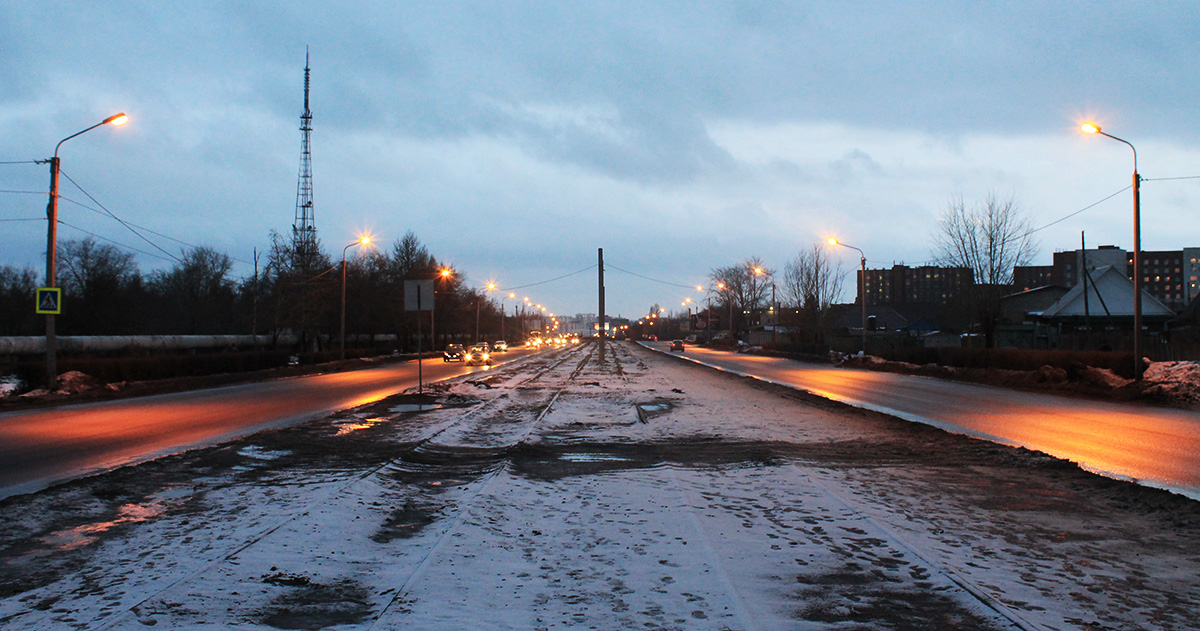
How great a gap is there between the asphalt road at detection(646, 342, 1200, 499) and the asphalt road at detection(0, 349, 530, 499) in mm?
13882

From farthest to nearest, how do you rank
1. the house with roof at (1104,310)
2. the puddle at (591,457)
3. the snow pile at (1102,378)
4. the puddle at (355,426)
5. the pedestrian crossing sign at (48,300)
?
the house with roof at (1104,310)
the snow pile at (1102,378)
the pedestrian crossing sign at (48,300)
the puddle at (355,426)
the puddle at (591,457)

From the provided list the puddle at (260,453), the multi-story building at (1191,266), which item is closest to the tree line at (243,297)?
the puddle at (260,453)

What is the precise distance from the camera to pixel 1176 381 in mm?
22219

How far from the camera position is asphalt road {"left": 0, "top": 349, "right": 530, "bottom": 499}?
435 inches

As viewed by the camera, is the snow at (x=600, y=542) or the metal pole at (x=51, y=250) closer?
the snow at (x=600, y=542)

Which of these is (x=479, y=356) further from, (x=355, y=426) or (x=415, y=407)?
(x=355, y=426)

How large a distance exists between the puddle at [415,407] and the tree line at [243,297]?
112ft

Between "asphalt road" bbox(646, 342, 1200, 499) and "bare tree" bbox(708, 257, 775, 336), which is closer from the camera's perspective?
"asphalt road" bbox(646, 342, 1200, 499)

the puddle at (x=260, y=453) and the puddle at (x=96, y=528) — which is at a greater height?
the puddle at (x=96, y=528)

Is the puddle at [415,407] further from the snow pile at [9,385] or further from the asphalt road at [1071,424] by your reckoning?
the snow pile at [9,385]

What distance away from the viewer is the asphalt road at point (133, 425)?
36.3 ft

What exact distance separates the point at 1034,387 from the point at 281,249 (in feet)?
169

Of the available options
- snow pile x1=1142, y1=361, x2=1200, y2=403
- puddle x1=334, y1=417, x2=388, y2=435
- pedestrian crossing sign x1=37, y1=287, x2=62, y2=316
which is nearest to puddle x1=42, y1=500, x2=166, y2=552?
puddle x1=334, y1=417, x2=388, y2=435

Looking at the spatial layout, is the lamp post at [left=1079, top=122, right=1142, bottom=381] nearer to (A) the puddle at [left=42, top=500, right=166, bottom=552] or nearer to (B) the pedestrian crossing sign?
(A) the puddle at [left=42, top=500, right=166, bottom=552]
